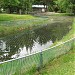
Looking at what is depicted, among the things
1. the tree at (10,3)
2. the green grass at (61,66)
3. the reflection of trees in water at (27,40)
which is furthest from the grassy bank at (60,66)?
the tree at (10,3)

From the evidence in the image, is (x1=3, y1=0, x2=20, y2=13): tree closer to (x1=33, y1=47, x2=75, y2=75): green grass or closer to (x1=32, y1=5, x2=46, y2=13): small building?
(x1=32, y1=5, x2=46, y2=13): small building

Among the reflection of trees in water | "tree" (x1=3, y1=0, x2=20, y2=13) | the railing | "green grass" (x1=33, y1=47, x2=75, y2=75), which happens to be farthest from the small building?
the railing

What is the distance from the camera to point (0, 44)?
77.8 feet

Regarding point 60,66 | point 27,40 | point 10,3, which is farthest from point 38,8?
point 60,66

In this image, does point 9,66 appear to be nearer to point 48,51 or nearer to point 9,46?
point 48,51

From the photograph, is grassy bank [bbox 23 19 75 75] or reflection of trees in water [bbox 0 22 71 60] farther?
reflection of trees in water [bbox 0 22 71 60]

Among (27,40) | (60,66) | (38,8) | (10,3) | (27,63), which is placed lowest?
(38,8)

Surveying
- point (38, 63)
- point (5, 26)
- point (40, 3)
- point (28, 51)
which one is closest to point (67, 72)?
point (38, 63)

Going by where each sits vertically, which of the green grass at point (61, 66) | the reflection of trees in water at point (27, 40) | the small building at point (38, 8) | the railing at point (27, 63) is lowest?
the small building at point (38, 8)

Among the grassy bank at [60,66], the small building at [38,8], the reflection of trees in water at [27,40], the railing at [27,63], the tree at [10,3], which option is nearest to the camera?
the railing at [27,63]

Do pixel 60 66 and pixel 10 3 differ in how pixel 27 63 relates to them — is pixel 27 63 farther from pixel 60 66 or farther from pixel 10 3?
pixel 10 3

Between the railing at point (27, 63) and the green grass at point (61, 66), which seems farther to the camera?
the green grass at point (61, 66)

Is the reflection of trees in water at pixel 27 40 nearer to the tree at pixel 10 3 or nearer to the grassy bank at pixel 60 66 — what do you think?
the grassy bank at pixel 60 66

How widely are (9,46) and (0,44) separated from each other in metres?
1.89
